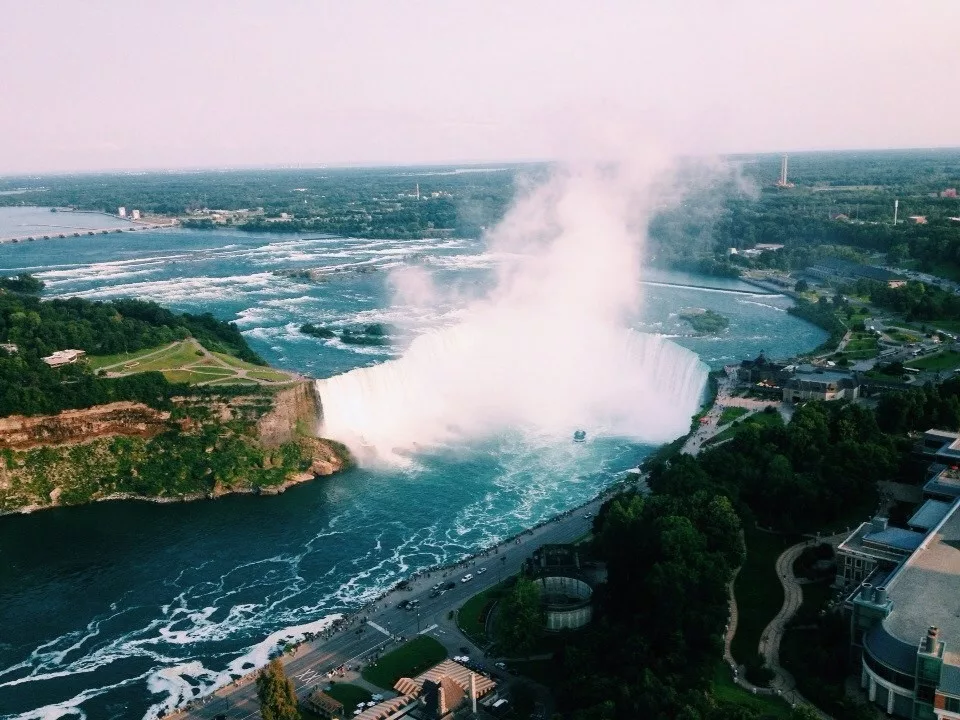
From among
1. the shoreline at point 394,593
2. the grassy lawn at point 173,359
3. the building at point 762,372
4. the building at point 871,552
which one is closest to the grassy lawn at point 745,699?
the building at point 871,552

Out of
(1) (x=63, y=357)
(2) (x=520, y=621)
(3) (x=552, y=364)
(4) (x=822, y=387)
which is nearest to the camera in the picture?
(2) (x=520, y=621)

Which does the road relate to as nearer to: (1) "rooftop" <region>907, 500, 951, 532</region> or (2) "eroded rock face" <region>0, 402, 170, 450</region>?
(1) "rooftop" <region>907, 500, 951, 532</region>

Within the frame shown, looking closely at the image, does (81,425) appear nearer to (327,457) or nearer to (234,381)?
(234,381)

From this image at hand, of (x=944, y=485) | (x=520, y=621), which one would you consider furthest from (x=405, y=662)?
(x=944, y=485)

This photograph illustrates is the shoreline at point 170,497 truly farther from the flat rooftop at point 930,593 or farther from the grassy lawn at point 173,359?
the flat rooftop at point 930,593

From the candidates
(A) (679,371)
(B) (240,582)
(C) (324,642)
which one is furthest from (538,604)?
(A) (679,371)

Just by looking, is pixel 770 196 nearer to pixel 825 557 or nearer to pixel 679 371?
pixel 679 371
